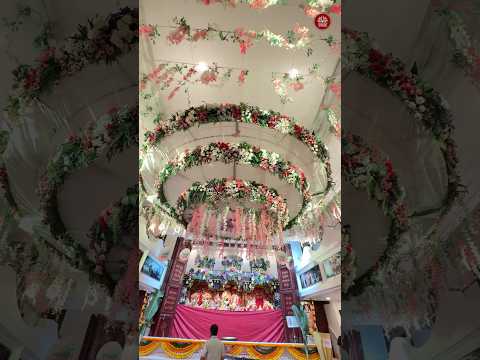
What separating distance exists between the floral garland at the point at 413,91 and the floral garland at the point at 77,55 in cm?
66

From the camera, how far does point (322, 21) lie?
102 inches

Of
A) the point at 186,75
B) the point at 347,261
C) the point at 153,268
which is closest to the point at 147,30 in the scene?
the point at 186,75

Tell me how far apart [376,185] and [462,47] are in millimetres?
450

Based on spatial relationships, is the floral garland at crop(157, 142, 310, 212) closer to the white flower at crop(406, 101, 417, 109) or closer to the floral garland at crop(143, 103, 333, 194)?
the floral garland at crop(143, 103, 333, 194)

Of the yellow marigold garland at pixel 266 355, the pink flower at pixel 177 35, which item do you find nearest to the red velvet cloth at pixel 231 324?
the yellow marigold garland at pixel 266 355

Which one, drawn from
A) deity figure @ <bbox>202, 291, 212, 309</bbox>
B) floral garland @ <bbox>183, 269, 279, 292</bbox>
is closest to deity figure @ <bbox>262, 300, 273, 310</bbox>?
floral garland @ <bbox>183, 269, 279, 292</bbox>

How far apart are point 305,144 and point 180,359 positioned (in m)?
4.77

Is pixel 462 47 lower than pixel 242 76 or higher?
lower

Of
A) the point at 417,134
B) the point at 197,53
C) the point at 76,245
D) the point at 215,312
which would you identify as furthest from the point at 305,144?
the point at 215,312

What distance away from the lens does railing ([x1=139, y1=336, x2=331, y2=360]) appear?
581 cm

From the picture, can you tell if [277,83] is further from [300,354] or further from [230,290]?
[230,290]

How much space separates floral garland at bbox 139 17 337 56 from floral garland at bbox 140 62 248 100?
31 cm

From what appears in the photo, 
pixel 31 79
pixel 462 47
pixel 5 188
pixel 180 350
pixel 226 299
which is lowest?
pixel 5 188

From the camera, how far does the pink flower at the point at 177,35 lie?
276 cm
